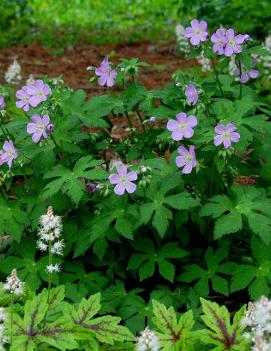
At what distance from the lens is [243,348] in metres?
2.62

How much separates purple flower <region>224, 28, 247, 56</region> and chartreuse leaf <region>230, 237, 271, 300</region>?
0.91 m

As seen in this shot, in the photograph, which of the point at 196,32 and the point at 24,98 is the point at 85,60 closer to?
the point at 24,98

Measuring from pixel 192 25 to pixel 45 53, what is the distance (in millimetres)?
5436

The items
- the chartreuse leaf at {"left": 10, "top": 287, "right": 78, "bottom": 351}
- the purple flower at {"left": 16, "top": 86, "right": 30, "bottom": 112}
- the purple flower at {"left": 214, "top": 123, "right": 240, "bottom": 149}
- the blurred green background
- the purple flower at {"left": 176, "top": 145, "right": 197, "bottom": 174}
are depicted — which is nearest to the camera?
the chartreuse leaf at {"left": 10, "top": 287, "right": 78, "bottom": 351}

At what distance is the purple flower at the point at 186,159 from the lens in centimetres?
322

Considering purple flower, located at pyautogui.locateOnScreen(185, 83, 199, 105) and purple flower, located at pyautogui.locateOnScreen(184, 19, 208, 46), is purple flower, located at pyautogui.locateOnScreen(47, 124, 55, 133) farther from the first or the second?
purple flower, located at pyautogui.locateOnScreen(184, 19, 208, 46)

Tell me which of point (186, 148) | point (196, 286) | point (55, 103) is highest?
point (55, 103)

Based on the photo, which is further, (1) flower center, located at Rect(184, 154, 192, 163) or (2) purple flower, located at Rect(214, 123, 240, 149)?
(1) flower center, located at Rect(184, 154, 192, 163)

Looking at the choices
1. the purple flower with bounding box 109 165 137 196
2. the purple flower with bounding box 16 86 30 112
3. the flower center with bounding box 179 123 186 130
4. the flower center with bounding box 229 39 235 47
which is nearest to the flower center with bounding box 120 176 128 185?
the purple flower with bounding box 109 165 137 196

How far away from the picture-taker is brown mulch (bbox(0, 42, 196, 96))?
7375mm

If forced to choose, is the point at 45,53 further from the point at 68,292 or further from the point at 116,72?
the point at 68,292

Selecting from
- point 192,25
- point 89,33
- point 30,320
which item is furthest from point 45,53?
point 30,320

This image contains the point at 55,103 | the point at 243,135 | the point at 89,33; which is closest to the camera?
the point at 243,135

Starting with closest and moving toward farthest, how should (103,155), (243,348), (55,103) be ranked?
(243,348) < (55,103) < (103,155)
